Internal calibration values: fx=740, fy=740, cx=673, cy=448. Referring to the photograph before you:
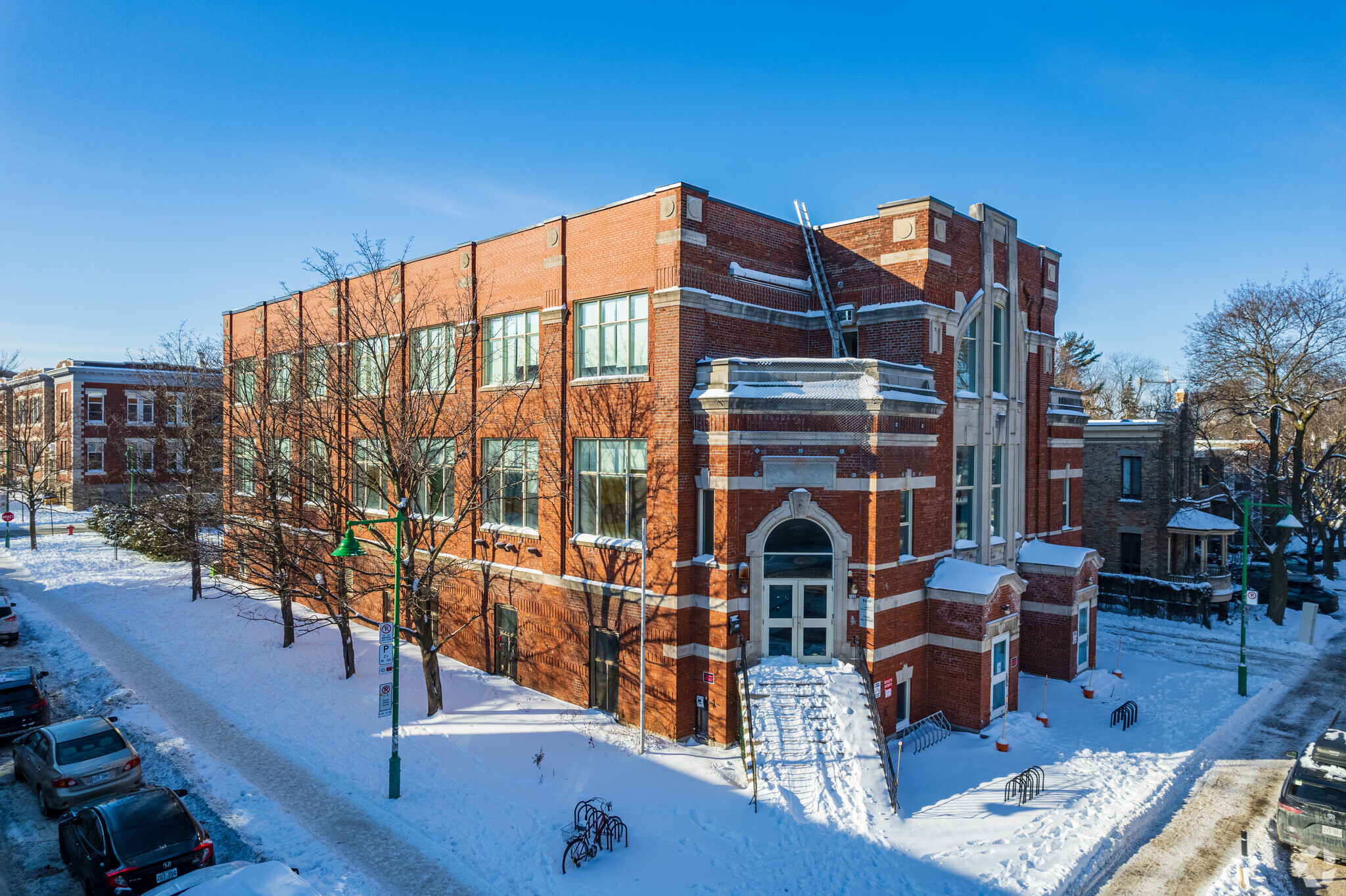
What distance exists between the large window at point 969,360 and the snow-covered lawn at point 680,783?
9.08 meters

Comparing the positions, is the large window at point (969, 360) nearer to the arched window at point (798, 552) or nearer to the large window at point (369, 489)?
the arched window at point (798, 552)

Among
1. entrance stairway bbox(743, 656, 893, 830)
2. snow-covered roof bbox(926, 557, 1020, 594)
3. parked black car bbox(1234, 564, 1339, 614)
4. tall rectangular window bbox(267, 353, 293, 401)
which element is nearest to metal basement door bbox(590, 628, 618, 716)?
entrance stairway bbox(743, 656, 893, 830)

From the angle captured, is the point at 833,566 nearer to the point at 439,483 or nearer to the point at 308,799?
the point at 439,483


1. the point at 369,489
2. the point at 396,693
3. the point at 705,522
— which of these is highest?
the point at 369,489

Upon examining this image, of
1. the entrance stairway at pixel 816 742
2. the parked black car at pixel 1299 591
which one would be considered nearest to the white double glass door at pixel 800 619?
the entrance stairway at pixel 816 742

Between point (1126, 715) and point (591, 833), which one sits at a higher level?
point (591, 833)

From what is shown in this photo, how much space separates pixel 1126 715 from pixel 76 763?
23.2 meters

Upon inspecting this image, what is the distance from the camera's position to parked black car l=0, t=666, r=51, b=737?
16.6m

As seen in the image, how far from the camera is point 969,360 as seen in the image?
21.5 m

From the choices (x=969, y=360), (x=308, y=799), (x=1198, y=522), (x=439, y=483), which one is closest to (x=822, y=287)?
(x=969, y=360)

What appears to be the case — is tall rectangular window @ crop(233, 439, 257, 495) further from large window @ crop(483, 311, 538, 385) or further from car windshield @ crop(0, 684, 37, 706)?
large window @ crop(483, 311, 538, 385)

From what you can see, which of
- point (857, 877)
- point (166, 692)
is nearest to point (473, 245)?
point (166, 692)

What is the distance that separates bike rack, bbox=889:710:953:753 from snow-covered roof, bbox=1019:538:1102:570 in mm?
6778

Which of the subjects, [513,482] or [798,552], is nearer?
[798,552]
